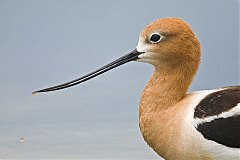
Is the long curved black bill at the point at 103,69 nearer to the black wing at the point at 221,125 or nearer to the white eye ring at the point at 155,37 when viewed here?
the white eye ring at the point at 155,37

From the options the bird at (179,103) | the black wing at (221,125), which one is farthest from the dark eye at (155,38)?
the black wing at (221,125)

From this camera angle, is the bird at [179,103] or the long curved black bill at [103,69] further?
the long curved black bill at [103,69]

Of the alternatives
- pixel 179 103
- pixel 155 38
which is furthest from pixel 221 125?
pixel 155 38

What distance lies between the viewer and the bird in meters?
3.98

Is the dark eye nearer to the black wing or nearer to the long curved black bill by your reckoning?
the long curved black bill

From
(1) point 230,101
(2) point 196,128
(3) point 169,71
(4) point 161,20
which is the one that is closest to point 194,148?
(2) point 196,128

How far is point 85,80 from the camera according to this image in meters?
4.68

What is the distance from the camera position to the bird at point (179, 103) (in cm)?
398

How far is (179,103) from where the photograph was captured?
14.1 ft

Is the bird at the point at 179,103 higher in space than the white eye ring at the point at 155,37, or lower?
lower

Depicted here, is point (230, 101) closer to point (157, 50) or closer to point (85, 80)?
point (157, 50)

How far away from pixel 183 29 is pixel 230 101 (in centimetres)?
67

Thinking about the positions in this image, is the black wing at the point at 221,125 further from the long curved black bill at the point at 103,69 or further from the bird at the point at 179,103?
the long curved black bill at the point at 103,69

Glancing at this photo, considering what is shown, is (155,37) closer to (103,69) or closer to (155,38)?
(155,38)
